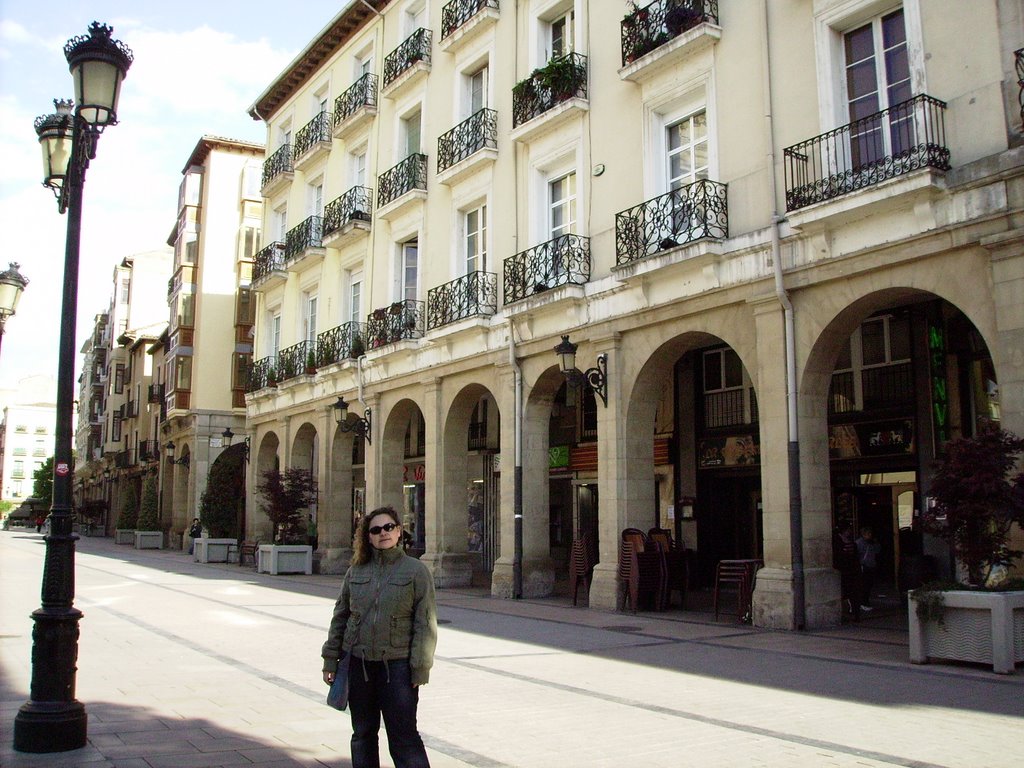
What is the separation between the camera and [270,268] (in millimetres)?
30359

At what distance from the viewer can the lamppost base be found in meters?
6.22

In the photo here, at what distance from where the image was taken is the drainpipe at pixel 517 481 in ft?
59.6

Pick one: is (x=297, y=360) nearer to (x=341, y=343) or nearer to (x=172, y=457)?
(x=341, y=343)

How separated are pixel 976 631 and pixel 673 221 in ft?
26.0

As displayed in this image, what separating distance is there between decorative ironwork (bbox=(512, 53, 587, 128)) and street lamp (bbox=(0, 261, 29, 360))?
32.6 ft

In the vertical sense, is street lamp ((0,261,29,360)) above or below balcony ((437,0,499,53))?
below

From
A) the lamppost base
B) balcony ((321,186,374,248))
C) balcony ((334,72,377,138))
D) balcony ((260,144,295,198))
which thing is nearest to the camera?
the lamppost base

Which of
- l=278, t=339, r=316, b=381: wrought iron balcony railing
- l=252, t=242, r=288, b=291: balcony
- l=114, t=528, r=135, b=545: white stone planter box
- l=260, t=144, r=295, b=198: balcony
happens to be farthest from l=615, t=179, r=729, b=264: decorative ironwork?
l=114, t=528, r=135, b=545: white stone planter box

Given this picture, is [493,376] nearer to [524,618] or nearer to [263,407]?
[524,618]

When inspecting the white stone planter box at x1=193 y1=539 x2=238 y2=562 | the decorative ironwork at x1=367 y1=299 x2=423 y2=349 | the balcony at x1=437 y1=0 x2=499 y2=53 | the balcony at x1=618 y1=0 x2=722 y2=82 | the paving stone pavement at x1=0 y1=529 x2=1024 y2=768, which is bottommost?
the paving stone pavement at x1=0 y1=529 x2=1024 y2=768

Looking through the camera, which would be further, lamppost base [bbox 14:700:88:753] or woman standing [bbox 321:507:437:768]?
lamppost base [bbox 14:700:88:753]

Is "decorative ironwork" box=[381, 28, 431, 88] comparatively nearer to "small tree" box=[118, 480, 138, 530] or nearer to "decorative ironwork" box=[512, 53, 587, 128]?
"decorative ironwork" box=[512, 53, 587, 128]

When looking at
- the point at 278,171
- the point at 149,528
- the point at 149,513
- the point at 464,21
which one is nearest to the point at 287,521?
the point at 278,171

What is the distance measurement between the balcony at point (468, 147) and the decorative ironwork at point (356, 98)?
4.80 meters
